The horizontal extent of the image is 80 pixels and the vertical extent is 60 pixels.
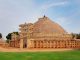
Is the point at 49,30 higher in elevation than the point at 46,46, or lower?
higher

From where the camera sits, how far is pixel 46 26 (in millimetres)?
70688

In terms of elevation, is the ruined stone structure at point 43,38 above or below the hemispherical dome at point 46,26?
below

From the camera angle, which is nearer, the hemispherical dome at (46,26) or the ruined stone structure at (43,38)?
the ruined stone structure at (43,38)

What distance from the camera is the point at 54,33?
219 ft

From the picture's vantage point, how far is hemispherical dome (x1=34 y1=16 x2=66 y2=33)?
68.6 meters

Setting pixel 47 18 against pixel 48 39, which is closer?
pixel 48 39

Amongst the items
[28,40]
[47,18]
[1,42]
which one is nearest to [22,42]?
[28,40]

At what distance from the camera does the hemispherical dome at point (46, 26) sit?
225 feet

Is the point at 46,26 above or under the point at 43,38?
above

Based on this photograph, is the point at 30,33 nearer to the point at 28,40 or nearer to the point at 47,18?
the point at 28,40

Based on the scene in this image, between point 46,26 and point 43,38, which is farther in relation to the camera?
point 46,26

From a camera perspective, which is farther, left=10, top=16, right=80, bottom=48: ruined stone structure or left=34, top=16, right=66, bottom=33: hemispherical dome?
left=34, top=16, right=66, bottom=33: hemispherical dome

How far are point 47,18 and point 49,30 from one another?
5639mm

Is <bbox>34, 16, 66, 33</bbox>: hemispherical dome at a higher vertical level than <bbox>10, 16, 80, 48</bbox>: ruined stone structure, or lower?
higher
